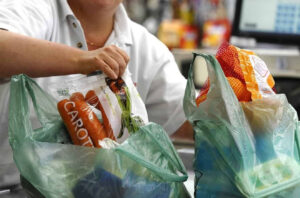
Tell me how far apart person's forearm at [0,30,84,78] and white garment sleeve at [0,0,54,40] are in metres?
0.08

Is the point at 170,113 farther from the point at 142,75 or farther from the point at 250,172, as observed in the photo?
the point at 250,172

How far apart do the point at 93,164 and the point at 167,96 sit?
0.75 m

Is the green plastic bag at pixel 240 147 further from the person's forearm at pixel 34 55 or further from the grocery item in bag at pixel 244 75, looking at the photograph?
the person's forearm at pixel 34 55

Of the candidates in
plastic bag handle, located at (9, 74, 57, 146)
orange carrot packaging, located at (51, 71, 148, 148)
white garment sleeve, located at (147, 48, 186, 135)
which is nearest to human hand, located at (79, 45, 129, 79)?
orange carrot packaging, located at (51, 71, 148, 148)

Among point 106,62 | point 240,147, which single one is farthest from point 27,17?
point 240,147

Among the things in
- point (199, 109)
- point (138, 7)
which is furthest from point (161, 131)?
point (138, 7)

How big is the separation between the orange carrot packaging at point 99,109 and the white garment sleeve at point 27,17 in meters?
0.28

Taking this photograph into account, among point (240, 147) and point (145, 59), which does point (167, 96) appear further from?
point (240, 147)

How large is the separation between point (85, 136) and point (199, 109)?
193mm

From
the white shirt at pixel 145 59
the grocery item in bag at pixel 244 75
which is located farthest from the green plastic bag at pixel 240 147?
the white shirt at pixel 145 59

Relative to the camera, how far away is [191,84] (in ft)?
2.72

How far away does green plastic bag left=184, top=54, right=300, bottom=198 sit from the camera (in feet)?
2.43

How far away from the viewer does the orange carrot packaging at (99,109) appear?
0.78 metres

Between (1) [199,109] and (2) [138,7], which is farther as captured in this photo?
(2) [138,7]
